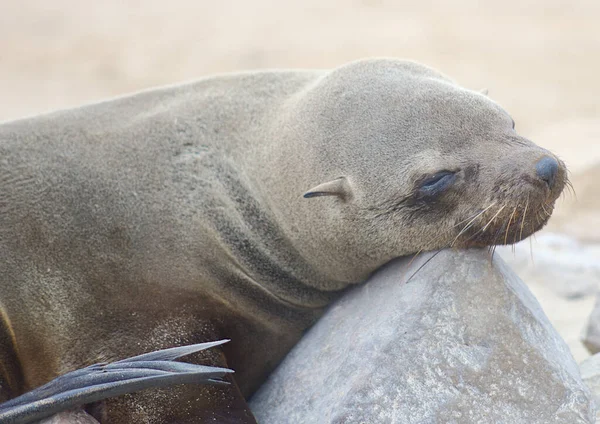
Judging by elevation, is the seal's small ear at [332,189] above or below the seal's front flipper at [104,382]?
above

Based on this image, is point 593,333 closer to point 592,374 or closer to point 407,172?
point 592,374

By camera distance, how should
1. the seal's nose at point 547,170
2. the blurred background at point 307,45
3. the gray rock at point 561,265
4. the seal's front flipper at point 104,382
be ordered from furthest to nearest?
the blurred background at point 307,45 < the gray rock at point 561,265 < the seal's nose at point 547,170 < the seal's front flipper at point 104,382

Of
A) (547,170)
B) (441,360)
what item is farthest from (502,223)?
(441,360)

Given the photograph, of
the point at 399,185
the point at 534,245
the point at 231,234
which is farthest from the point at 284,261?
the point at 534,245

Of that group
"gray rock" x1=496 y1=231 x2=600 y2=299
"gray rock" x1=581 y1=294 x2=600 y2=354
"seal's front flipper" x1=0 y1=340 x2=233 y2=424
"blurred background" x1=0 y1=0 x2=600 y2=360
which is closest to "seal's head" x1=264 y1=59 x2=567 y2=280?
"seal's front flipper" x1=0 y1=340 x2=233 y2=424

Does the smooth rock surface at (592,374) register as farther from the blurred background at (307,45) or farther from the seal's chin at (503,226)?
the blurred background at (307,45)

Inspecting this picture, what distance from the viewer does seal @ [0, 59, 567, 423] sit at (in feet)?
12.8

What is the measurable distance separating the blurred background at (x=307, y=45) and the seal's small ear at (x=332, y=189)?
21.6ft

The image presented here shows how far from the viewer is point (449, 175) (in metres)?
3.89

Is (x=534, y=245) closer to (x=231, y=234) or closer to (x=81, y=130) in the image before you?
(x=231, y=234)

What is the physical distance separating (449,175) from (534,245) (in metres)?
3.55

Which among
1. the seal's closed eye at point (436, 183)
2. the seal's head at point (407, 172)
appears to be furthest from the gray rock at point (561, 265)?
the seal's closed eye at point (436, 183)

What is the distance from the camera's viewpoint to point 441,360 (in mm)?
3633

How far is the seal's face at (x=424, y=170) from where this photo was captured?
381 centimetres
